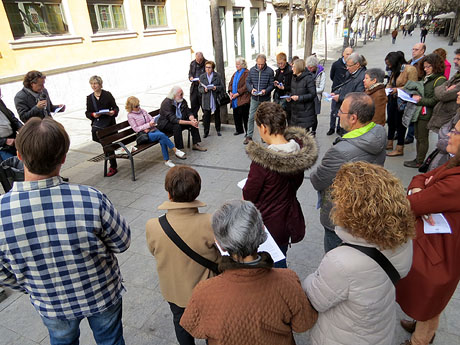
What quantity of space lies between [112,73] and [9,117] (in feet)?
31.1

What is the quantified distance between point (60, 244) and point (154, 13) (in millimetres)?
16160

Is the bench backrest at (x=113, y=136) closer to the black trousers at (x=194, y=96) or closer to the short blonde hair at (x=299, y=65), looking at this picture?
the black trousers at (x=194, y=96)

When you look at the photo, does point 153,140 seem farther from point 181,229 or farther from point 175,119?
point 181,229

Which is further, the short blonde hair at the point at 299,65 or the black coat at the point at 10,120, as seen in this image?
the short blonde hair at the point at 299,65

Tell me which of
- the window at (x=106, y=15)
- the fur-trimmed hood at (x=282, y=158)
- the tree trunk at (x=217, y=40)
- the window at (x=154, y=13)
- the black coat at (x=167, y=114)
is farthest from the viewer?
the window at (x=154, y=13)

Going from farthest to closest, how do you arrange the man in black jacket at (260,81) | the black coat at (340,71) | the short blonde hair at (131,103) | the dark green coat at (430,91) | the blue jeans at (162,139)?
the black coat at (340,71), the man in black jacket at (260,81), the blue jeans at (162,139), the short blonde hair at (131,103), the dark green coat at (430,91)

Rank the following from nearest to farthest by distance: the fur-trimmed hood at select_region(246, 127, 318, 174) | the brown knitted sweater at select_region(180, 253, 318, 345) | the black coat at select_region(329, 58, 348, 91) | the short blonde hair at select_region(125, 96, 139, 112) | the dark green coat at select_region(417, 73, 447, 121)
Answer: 1. the brown knitted sweater at select_region(180, 253, 318, 345)
2. the fur-trimmed hood at select_region(246, 127, 318, 174)
3. the dark green coat at select_region(417, 73, 447, 121)
4. the short blonde hair at select_region(125, 96, 139, 112)
5. the black coat at select_region(329, 58, 348, 91)

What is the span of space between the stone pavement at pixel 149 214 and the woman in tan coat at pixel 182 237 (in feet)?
3.17

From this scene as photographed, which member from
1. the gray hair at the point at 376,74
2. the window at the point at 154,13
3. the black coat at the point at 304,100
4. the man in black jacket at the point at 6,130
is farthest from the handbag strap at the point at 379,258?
the window at the point at 154,13

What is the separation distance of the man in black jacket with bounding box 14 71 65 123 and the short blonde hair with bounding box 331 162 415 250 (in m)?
4.92

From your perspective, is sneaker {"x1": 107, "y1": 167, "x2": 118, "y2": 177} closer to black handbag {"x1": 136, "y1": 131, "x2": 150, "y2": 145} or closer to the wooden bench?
the wooden bench

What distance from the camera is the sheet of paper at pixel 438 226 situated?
184 cm

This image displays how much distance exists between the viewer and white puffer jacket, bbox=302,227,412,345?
1342 millimetres

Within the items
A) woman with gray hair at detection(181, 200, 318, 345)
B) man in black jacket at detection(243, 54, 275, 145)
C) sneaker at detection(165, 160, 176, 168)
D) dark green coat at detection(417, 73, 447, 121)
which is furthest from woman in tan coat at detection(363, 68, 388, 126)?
woman with gray hair at detection(181, 200, 318, 345)
